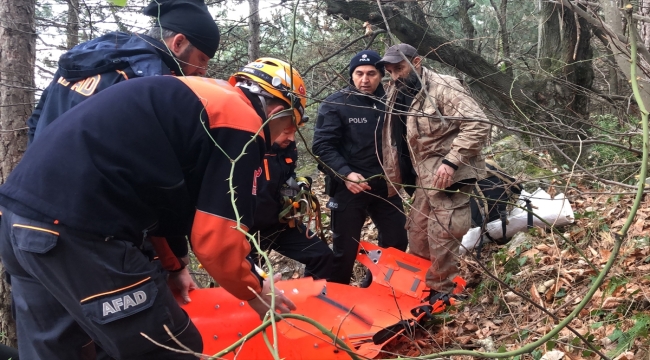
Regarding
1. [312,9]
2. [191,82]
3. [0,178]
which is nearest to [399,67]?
[312,9]

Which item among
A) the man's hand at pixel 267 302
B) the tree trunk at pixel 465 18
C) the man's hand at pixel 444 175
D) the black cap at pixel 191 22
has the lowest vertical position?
the man's hand at pixel 267 302

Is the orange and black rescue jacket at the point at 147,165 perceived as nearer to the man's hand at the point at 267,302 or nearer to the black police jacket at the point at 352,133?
the man's hand at the point at 267,302

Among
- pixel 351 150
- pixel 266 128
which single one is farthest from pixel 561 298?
pixel 266 128

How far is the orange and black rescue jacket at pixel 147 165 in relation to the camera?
2076 millimetres

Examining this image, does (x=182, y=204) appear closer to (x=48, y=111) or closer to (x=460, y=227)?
(x=48, y=111)

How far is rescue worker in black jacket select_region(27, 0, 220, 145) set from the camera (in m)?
2.84

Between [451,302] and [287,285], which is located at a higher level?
[287,285]

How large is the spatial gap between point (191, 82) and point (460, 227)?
2839 mm

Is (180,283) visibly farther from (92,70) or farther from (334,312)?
(92,70)

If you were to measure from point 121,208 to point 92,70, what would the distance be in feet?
3.47

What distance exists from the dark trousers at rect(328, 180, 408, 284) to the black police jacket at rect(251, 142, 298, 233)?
708 mm

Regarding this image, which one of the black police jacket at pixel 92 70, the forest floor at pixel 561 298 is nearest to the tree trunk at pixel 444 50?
the forest floor at pixel 561 298

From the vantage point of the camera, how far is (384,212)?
516 centimetres

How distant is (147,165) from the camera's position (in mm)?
2166
